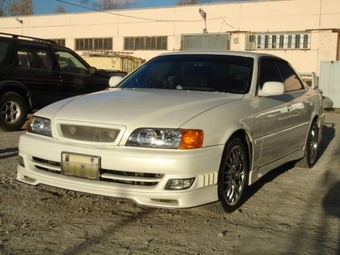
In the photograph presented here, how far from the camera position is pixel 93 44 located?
41219mm

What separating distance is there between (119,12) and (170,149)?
123ft

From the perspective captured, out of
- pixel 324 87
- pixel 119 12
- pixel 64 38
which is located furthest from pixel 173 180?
pixel 64 38

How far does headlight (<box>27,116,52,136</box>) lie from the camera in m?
4.21

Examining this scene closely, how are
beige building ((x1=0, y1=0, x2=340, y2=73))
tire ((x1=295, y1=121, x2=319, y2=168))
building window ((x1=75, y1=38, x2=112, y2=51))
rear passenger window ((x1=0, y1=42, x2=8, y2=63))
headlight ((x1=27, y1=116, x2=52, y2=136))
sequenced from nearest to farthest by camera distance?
headlight ((x1=27, y1=116, x2=52, y2=136)) → tire ((x1=295, y1=121, x2=319, y2=168)) → rear passenger window ((x1=0, y1=42, x2=8, y2=63)) → beige building ((x1=0, y1=0, x2=340, y2=73)) → building window ((x1=75, y1=38, x2=112, y2=51))

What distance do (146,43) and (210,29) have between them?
598 centimetres

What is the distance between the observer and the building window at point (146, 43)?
3753 cm

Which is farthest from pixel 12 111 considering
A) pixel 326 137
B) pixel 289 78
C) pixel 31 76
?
pixel 326 137

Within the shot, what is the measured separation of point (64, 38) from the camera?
42.6 metres

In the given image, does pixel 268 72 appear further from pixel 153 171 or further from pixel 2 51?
pixel 2 51

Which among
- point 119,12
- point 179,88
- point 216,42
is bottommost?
point 179,88

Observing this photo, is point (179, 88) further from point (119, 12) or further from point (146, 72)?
point (119, 12)

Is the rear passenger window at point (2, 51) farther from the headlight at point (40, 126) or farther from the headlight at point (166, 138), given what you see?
the headlight at point (166, 138)

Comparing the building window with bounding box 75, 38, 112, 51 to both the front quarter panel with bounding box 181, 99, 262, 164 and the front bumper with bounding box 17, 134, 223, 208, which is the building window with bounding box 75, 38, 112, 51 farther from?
the front bumper with bounding box 17, 134, 223, 208

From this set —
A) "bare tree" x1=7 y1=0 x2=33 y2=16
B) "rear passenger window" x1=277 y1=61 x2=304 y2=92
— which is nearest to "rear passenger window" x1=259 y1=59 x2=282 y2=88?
"rear passenger window" x1=277 y1=61 x2=304 y2=92
